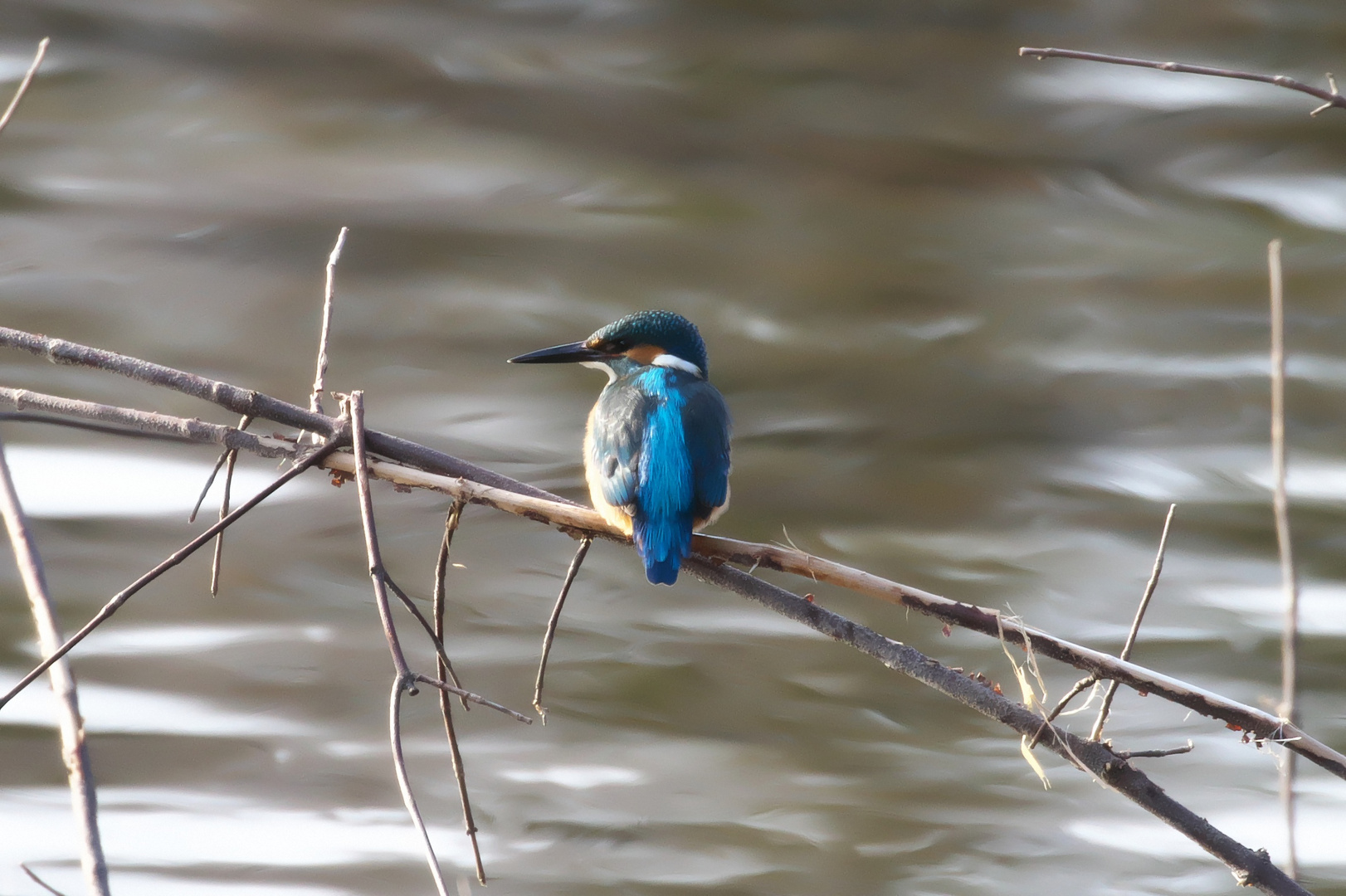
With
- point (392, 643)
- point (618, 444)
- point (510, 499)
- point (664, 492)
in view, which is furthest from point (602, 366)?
point (392, 643)

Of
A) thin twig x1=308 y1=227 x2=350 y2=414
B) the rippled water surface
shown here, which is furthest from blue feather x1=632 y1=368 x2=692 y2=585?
the rippled water surface

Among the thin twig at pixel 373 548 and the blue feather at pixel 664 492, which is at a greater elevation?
the blue feather at pixel 664 492

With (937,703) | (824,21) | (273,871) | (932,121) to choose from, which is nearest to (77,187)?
(273,871)

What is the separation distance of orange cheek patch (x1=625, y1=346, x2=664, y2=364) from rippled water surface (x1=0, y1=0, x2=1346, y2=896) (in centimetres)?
84

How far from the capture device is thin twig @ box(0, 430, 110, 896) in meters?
0.78

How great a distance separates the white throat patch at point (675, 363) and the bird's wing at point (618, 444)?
0.42ft

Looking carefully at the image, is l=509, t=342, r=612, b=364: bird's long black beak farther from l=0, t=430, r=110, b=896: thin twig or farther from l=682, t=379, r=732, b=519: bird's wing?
l=0, t=430, r=110, b=896: thin twig

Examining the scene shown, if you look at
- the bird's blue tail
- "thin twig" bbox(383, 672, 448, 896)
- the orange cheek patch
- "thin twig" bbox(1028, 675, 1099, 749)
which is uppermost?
the orange cheek patch

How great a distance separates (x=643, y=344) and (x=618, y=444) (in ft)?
1.07

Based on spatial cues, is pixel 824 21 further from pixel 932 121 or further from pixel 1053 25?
pixel 1053 25

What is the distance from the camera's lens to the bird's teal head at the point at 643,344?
5.34 ft

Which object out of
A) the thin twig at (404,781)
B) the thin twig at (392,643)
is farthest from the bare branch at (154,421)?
the thin twig at (404,781)

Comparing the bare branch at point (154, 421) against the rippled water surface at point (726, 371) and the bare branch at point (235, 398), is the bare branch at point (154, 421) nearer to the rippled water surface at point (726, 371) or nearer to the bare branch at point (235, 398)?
the bare branch at point (235, 398)

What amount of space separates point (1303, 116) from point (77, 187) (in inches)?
119
